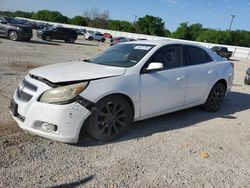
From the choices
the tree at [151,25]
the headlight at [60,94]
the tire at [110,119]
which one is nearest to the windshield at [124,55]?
the tire at [110,119]

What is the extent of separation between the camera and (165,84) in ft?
17.8

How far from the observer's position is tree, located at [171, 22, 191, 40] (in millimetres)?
80875

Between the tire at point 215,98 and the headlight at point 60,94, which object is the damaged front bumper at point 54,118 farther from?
the tire at point 215,98

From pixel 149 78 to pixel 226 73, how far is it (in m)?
2.93

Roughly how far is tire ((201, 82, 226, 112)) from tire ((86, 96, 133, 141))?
2652 millimetres

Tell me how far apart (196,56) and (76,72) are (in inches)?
114

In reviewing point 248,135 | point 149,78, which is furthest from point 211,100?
point 149,78

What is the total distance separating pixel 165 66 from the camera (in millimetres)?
5559

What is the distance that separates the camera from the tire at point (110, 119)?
14.8 ft

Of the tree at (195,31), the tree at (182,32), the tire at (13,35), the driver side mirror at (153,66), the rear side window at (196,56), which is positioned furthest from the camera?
the tree at (195,31)

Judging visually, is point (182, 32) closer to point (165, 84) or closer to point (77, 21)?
point (77, 21)

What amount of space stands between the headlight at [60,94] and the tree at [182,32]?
260ft

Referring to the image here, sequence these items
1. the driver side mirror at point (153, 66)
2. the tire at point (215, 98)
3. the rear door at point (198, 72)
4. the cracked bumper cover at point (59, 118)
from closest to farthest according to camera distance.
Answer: the cracked bumper cover at point (59, 118), the driver side mirror at point (153, 66), the rear door at point (198, 72), the tire at point (215, 98)

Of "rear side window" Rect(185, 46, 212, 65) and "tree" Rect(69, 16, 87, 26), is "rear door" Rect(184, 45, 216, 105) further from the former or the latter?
"tree" Rect(69, 16, 87, 26)
